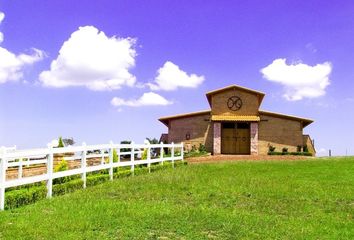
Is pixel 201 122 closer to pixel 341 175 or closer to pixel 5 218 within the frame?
pixel 341 175

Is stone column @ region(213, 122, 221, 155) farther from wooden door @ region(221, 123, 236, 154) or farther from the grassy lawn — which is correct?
the grassy lawn

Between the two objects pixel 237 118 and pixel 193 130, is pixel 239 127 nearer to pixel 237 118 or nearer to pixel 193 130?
pixel 237 118

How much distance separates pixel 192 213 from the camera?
8867 mm

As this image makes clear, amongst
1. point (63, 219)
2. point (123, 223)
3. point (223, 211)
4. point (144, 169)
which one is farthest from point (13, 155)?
point (144, 169)

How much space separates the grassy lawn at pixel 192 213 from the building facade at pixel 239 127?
24.7 metres

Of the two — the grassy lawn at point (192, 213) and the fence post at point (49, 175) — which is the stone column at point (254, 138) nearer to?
the grassy lawn at point (192, 213)

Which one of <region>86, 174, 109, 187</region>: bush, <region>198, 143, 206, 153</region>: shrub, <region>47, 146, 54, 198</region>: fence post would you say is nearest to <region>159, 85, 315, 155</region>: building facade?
<region>198, 143, 206, 153</region>: shrub

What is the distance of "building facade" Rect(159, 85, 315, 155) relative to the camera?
126ft

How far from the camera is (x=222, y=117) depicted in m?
38.6

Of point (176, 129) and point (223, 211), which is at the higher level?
point (176, 129)

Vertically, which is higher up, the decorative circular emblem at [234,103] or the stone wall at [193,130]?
the decorative circular emblem at [234,103]

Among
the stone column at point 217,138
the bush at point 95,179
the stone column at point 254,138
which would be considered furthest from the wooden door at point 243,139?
the bush at point 95,179

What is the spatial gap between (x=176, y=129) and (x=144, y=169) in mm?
20451

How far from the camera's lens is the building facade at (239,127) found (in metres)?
38.4
